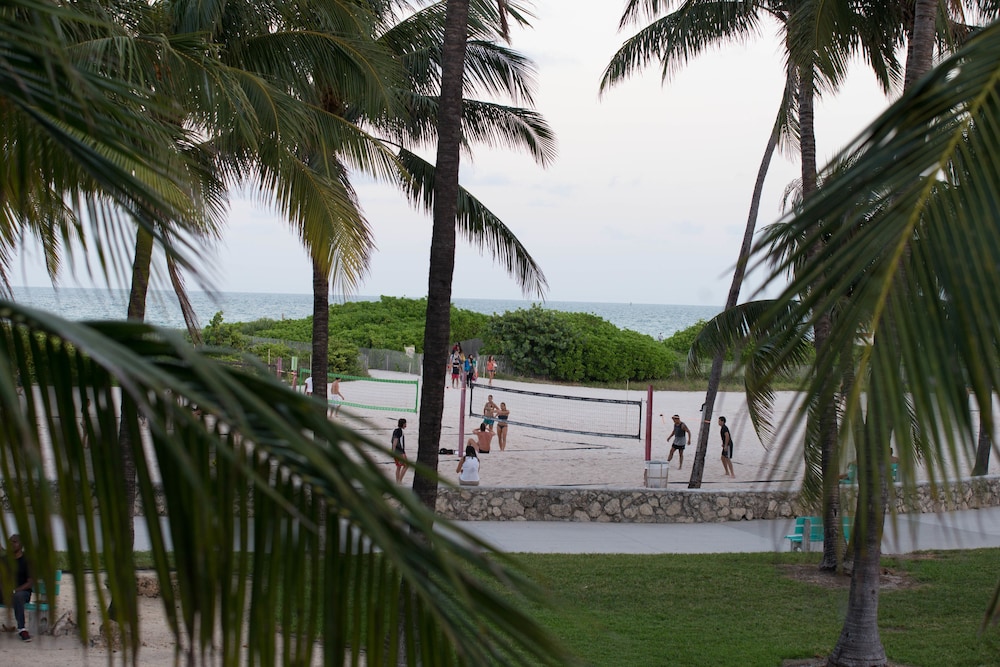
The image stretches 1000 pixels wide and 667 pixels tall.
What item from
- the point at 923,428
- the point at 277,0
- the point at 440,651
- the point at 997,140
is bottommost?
the point at 440,651

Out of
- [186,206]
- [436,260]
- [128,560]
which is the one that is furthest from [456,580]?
[436,260]

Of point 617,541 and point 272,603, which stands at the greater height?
point 272,603

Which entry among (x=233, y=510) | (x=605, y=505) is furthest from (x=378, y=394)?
(x=233, y=510)

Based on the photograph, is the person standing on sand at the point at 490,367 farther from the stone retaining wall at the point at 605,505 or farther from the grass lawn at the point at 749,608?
the grass lawn at the point at 749,608

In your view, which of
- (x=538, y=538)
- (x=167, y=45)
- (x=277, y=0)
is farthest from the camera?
(x=538, y=538)

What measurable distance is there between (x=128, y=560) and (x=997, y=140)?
1528mm

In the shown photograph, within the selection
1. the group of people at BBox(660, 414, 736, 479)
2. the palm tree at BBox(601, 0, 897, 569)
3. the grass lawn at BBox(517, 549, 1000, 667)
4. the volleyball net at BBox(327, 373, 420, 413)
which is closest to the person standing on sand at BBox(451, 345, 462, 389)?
the volleyball net at BBox(327, 373, 420, 413)

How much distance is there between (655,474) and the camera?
57.5 feet

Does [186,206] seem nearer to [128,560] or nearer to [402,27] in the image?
[128,560]

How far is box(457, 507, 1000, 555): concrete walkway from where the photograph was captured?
575 inches

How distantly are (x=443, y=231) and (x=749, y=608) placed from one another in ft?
21.0

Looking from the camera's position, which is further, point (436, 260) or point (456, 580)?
point (436, 260)

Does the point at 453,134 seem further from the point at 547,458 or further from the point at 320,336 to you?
the point at 547,458

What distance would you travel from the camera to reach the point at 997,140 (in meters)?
1.55
